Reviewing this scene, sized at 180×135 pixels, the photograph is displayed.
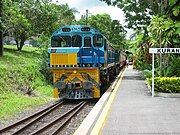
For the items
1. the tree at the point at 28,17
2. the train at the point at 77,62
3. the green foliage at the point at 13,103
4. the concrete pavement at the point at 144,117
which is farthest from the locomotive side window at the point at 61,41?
the tree at the point at 28,17

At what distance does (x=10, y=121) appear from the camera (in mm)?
12062

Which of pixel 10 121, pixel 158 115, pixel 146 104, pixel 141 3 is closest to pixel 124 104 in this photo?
pixel 146 104

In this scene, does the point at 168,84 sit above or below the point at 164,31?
below

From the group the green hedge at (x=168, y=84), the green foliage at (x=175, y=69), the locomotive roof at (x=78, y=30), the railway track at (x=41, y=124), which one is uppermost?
the locomotive roof at (x=78, y=30)

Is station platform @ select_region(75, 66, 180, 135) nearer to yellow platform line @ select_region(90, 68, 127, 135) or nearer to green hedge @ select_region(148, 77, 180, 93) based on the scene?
yellow platform line @ select_region(90, 68, 127, 135)

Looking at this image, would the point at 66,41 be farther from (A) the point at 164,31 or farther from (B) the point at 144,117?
(B) the point at 144,117

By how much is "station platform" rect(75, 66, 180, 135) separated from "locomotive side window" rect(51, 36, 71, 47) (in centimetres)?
454

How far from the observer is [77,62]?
1598 centimetres

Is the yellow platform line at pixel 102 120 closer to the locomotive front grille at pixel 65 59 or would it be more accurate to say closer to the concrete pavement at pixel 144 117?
A: the concrete pavement at pixel 144 117

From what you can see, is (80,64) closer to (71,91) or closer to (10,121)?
(71,91)

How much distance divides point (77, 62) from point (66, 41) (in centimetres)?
165

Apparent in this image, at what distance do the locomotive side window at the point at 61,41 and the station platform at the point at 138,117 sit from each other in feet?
14.9

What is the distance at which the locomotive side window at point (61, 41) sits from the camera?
17078 millimetres

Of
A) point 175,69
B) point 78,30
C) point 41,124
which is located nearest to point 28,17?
point 78,30
